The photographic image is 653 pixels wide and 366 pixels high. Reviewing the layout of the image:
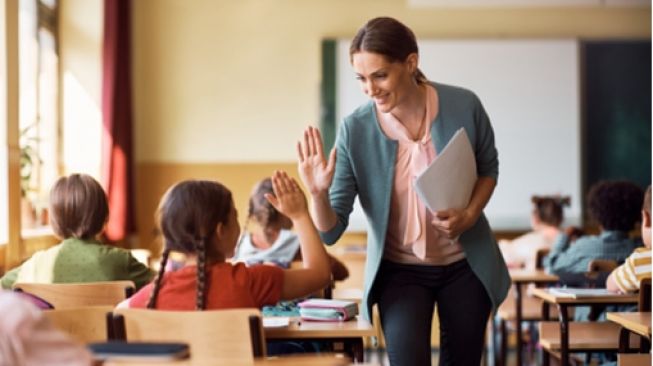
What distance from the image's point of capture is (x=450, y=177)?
2.81 m

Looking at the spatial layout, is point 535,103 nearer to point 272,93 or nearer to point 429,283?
point 272,93

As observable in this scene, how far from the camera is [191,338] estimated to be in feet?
7.67

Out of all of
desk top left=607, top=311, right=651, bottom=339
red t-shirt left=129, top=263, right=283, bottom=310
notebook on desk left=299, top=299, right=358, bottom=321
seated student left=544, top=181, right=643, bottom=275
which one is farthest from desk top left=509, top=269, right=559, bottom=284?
red t-shirt left=129, top=263, right=283, bottom=310

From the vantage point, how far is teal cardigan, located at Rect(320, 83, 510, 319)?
A: 9.50 ft

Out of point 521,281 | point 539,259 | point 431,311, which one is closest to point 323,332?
point 431,311

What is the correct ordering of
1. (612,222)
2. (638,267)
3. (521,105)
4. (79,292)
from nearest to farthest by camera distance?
(79,292)
(638,267)
(612,222)
(521,105)

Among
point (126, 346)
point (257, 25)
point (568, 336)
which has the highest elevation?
point (257, 25)

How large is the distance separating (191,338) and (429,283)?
0.82 metres

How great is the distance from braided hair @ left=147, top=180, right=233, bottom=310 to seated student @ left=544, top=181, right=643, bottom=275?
2898 millimetres

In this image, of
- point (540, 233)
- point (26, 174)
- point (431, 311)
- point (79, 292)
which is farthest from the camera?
point (540, 233)

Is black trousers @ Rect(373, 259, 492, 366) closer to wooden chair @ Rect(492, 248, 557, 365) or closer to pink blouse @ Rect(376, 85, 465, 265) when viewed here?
pink blouse @ Rect(376, 85, 465, 265)

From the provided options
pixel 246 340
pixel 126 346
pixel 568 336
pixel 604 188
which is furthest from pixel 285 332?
pixel 604 188

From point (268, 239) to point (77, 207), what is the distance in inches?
55.5

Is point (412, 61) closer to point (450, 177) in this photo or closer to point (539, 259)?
point (450, 177)
